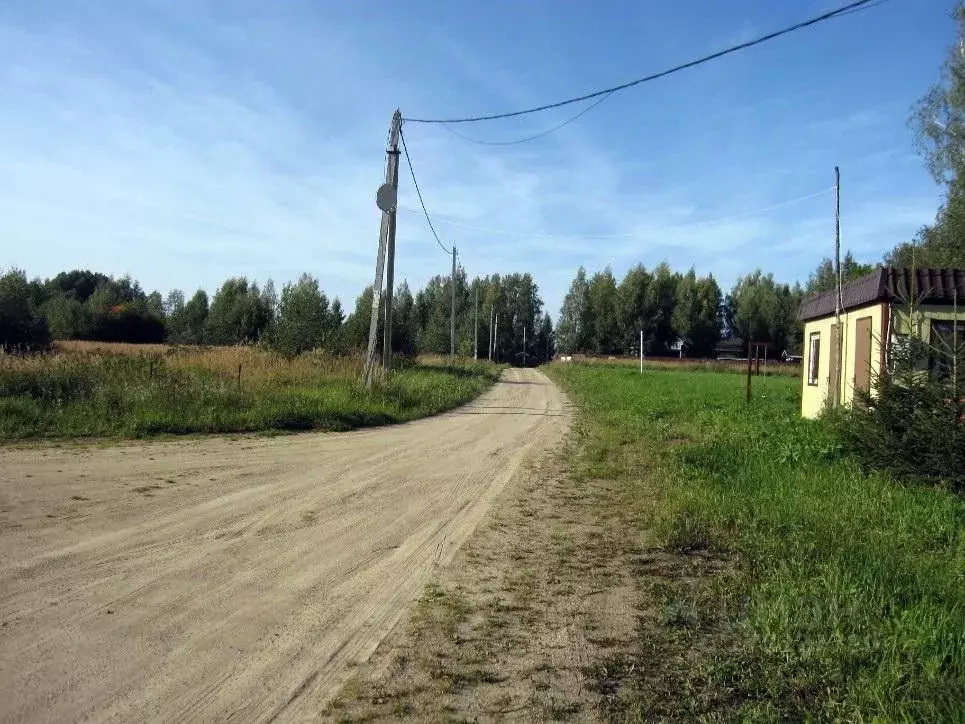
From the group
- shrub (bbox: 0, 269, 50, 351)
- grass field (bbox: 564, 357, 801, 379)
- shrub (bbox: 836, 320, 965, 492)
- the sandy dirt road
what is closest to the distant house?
grass field (bbox: 564, 357, 801, 379)

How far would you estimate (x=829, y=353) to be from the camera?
18.0m

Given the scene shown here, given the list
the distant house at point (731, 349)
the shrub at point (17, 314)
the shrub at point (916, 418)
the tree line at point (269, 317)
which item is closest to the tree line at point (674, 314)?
the distant house at point (731, 349)

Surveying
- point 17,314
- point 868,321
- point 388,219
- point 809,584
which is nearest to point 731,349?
point 17,314

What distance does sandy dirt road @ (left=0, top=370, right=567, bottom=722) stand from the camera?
382cm

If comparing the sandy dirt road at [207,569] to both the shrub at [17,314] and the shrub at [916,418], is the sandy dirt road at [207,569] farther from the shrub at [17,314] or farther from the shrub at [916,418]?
the shrub at [17,314]

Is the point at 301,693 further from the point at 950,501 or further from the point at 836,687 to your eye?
the point at 950,501

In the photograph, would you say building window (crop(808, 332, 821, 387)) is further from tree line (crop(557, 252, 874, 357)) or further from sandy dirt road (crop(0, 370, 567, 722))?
tree line (crop(557, 252, 874, 357))

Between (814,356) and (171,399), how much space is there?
50.0ft

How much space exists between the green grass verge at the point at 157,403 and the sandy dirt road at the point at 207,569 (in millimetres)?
1953

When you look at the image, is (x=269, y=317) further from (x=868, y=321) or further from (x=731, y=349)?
(x=731, y=349)

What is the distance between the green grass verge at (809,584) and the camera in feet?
12.3

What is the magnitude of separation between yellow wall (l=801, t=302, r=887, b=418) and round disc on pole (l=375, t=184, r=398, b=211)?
11.9 meters

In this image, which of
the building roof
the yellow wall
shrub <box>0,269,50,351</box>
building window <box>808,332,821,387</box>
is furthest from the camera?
shrub <box>0,269,50,351</box>

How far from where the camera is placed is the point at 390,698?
3.76 meters
